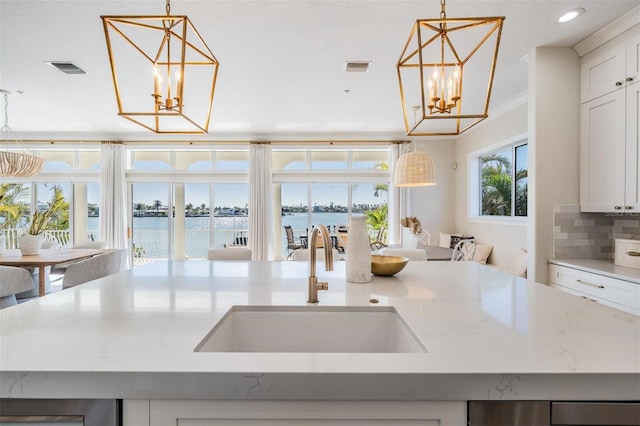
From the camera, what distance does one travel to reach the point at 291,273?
1598mm

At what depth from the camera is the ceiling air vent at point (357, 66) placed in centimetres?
A: 288

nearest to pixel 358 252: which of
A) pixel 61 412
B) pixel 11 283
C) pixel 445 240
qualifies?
pixel 61 412

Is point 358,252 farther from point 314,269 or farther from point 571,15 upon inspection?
point 571,15

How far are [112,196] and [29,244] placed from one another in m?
2.19

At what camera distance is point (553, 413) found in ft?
2.07

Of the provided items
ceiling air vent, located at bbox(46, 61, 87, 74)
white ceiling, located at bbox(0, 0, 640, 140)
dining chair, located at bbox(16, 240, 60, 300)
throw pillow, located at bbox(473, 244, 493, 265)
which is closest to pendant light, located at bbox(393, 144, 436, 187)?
white ceiling, located at bbox(0, 0, 640, 140)

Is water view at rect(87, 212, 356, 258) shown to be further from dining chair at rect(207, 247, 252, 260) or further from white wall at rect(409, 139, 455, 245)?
dining chair at rect(207, 247, 252, 260)

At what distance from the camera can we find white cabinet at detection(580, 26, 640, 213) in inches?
81.9

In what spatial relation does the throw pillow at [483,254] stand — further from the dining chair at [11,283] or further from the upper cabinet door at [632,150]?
the dining chair at [11,283]

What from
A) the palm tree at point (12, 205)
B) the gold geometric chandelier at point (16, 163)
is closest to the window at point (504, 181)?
the gold geometric chandelier at point (16, 163)

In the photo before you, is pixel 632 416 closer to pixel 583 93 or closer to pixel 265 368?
pixel 265 368

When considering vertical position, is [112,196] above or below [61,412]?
above

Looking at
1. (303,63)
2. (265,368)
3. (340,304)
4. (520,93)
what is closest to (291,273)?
(340,304)

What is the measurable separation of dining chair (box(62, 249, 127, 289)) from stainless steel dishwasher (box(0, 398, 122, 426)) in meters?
2.59
